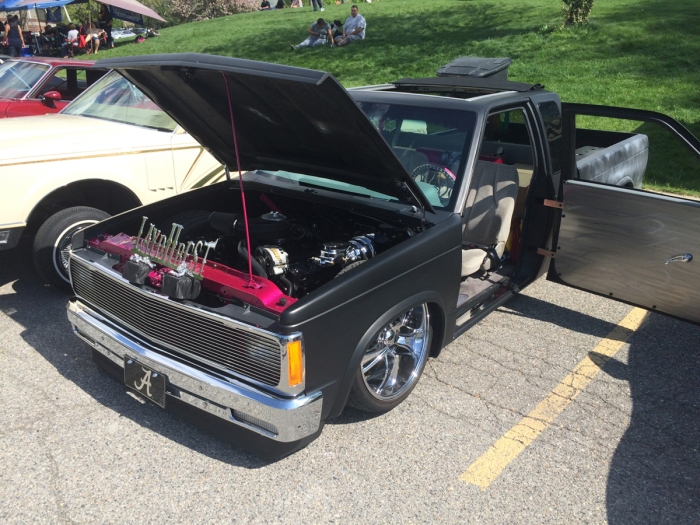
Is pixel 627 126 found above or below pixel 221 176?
below

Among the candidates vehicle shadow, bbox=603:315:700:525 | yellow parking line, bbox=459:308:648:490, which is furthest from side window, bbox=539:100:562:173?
vehicle shadow, bbox=603:315:700:525

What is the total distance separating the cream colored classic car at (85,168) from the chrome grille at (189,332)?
5.10 feet

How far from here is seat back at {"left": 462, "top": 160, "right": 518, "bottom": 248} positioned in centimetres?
430

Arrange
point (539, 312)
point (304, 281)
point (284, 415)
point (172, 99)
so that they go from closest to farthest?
point (284, 415) → point (304, 281) → point (172, 99) → point (539, 312)

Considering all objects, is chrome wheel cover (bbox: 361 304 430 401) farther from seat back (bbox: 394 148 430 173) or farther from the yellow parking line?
seat back (bbox: 394 148 430 173)

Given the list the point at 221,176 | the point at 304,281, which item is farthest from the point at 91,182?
the point at 304,281

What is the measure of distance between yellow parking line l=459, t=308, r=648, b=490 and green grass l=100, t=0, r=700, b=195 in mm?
4183

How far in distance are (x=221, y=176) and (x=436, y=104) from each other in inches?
95.1

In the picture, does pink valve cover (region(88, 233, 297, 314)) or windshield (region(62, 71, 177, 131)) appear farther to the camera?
windshield (region(62, 71, 177, 131))

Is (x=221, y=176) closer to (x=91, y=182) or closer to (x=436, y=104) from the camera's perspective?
(x=91, y=182)

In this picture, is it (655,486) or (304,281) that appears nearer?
(655,486)

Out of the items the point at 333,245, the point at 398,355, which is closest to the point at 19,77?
the point at 333,245

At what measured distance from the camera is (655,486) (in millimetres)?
2959

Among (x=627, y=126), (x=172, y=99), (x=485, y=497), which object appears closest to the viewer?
(x=485, y=497)
